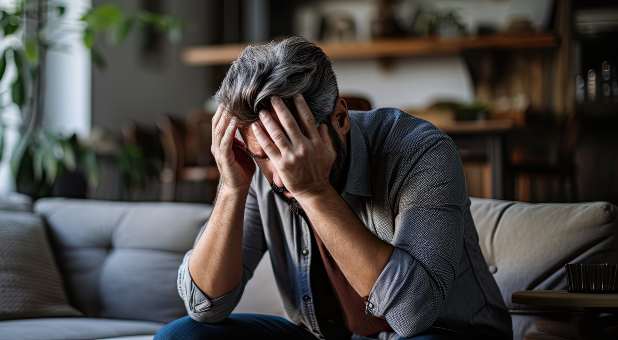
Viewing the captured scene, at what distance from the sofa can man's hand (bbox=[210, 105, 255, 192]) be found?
0.63 m

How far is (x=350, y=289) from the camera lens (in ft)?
5.18

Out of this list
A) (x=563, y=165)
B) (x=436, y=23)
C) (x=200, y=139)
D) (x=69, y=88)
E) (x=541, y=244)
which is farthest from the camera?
(x=436, y=23)

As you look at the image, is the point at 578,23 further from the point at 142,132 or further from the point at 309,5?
the point at 142,132

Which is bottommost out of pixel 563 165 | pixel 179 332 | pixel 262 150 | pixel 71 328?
pixel 563 165

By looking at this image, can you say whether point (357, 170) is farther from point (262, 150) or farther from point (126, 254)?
point (126, 254)

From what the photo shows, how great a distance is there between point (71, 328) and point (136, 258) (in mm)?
338

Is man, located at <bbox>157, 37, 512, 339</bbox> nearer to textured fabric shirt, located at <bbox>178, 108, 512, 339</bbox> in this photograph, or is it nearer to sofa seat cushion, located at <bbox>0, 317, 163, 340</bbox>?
textured fabric shirt, located at <bbox>178, 108, 512, 339</bbox>

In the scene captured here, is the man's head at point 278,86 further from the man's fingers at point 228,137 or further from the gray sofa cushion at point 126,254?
the gray sofa cushion at point 126,254

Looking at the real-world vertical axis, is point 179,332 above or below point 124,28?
below

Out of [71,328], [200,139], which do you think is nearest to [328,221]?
[71,328]

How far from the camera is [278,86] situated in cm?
140

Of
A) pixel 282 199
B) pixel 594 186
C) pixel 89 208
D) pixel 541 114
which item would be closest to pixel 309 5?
pixel 541 114

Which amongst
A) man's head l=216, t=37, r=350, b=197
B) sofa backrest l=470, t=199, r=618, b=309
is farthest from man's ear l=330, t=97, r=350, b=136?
sofa backrest l=470, t=199, r=618, b=309

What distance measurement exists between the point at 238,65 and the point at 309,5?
7.05 metres
